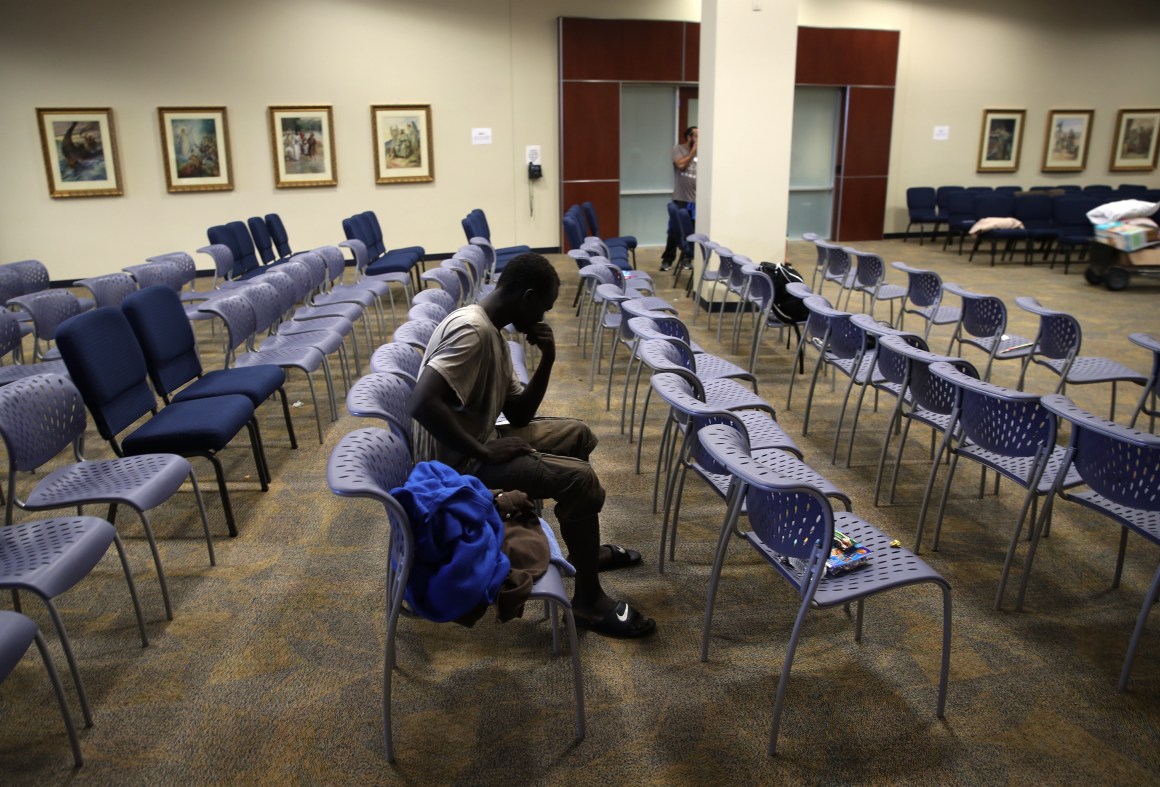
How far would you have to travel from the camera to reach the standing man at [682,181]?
1032cm

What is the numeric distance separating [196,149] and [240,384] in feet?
26.1

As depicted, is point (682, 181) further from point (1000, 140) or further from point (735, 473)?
point (735, 473)

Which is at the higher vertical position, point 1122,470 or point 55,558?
point 1122,470

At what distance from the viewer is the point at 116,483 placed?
283 cm

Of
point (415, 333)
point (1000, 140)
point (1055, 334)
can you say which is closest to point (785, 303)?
point (1055, 334)

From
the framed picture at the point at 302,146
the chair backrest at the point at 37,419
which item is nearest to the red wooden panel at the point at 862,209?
the framed picture at the point at 302,146

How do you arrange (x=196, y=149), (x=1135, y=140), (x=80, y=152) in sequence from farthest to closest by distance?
(x=1135, y=140), (x=196, y=149), (x=80, y=152)

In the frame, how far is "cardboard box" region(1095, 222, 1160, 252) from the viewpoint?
9211 millimetres

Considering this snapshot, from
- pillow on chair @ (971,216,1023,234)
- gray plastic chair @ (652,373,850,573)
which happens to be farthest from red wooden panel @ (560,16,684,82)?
gray plastic chair @ (652,373,850,573)

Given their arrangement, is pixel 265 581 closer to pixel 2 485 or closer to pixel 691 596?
pixel 691 596

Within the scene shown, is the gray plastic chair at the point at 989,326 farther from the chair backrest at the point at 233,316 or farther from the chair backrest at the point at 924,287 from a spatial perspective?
the chair backrest at the point at 233,316

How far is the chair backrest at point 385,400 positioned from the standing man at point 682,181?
7831mm

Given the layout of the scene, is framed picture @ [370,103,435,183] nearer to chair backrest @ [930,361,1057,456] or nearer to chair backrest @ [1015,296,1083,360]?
chair backrest @ [1015,296,1083,360]

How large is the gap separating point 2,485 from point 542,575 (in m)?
3.37
